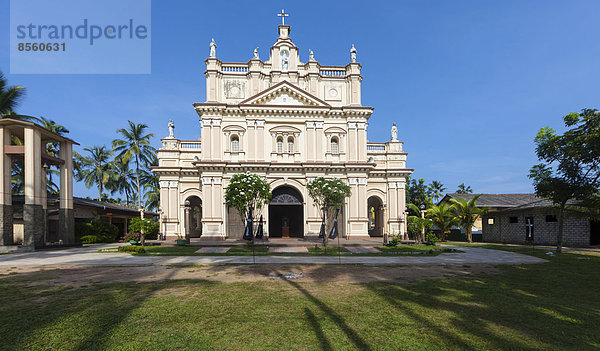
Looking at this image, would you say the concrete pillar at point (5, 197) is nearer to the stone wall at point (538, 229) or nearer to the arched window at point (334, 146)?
the arched window at point (334, 146)

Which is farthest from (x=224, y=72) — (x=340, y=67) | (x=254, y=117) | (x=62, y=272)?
(x=62, y=272)

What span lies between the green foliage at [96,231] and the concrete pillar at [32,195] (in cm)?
602

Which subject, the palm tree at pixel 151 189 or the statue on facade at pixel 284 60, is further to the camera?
the palm tree at pixel 151 189

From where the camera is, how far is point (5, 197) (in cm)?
2303

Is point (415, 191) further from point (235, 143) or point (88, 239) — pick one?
point (88, 239)

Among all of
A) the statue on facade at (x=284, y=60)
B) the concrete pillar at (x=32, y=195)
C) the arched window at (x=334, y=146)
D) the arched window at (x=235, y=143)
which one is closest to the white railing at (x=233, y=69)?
the statue on facade at (x=284, y=60)

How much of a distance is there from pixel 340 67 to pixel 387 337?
107 ft

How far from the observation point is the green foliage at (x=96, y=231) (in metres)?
A: 30.0

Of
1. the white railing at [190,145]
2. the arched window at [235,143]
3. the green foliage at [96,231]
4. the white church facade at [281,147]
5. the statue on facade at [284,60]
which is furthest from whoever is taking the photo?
the white railing at [190,145]

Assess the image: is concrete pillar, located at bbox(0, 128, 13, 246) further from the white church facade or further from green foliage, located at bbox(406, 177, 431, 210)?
green foliage, located at bbox(406, 177, 431, 210)

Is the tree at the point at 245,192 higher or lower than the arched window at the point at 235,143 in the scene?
lower

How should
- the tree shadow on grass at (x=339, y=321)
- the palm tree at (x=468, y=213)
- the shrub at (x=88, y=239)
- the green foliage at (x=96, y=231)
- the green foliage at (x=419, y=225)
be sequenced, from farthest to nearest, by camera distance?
the palm tree at (x=468, y=213), the green foliage at (x=96, y=231), the shrub at (x=88, y=239), the green foliage at (x=419, y=225), the tree shadow on grass at (x=339, y=321)

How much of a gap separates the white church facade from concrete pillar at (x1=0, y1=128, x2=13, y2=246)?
11.2 metres

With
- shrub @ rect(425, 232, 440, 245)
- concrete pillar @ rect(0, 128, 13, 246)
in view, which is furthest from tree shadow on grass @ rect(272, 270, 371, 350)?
concrete pillar @ rect(0, 128, 13, 246)
